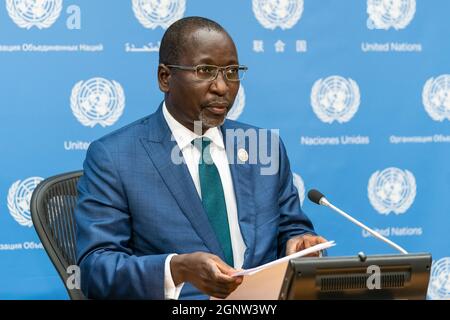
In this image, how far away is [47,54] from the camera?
143 inches

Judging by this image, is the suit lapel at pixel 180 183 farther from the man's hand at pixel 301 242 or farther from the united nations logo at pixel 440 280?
the united nations logo at pixel 440 280

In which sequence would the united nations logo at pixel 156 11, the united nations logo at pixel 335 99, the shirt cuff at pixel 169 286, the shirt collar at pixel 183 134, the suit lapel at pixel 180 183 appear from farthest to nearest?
the united nations logo at pixel 335 99 → the united nations logo at pixel 156 11 → the shirt collar at pixel 183 134 → the suit lapel at pixel 180 183 → the shirt cuff at pixel 169 286

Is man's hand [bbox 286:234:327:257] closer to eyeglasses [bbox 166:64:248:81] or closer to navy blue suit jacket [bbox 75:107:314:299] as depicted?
navy blue suit jacket [bbox 75:107:314:299]

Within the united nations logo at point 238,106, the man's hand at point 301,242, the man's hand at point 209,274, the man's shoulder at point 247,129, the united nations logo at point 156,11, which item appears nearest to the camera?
the man's hand at point 209,274

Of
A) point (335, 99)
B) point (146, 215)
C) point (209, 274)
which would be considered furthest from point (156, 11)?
point (209, 274)

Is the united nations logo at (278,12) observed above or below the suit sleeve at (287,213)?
above

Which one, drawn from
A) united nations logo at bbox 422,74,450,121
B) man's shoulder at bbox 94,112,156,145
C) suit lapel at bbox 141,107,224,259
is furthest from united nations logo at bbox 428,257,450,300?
man's shoulder at bbox 94,112,156,145

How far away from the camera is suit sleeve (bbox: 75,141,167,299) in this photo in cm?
238

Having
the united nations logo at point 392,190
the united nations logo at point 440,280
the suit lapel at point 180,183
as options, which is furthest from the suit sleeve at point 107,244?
the united nations logo at point 440,280

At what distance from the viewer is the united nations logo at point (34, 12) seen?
358 cm

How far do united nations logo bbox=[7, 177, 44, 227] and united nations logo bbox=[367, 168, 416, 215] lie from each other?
1704mm

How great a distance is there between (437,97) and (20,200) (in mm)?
2153

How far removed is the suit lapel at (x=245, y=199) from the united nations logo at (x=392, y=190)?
4.71 ft

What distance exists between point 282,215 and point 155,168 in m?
0.51
